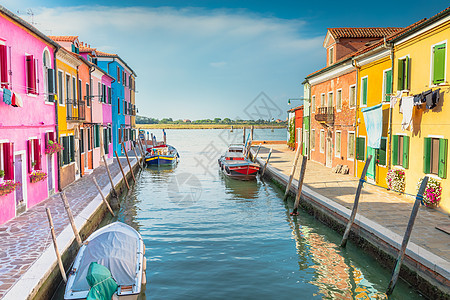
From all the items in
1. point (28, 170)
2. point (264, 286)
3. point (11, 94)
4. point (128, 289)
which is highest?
point (11, 94)

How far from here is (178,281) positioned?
29.7ft

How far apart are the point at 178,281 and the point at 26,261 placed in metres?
3.36

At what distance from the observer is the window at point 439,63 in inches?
459

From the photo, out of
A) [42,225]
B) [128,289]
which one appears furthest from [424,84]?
[42,225]

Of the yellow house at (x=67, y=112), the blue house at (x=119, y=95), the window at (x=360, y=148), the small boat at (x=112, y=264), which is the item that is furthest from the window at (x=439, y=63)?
the blue house at (x=119, y=95)

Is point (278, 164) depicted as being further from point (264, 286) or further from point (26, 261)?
point (26, 261)

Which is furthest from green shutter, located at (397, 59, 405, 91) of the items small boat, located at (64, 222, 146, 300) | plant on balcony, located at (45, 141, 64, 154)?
plant on balcony, located at (45, 141, 64, 154)

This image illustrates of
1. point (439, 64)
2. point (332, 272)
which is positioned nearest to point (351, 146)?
point (439, 64)

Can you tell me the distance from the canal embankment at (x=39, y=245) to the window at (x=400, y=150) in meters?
11.5

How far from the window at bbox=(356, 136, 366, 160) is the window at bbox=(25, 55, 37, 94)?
14.7 metres

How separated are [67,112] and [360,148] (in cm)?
1425

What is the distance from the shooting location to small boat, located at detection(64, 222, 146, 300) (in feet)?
21.8

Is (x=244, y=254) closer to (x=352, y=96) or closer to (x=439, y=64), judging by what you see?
(x=439, y=64)

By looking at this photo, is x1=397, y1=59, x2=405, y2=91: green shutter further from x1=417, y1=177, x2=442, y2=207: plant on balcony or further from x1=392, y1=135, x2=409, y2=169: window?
x1=417, y1=177, x2=442, y2=207: plant on balcony
